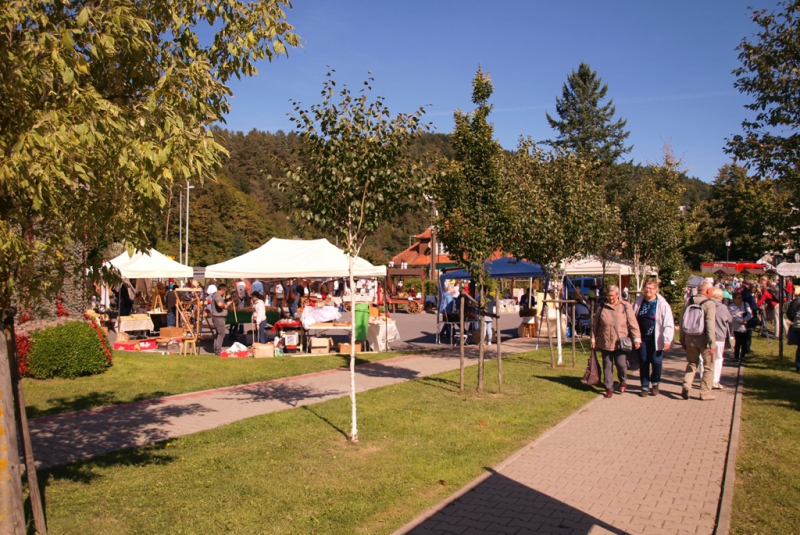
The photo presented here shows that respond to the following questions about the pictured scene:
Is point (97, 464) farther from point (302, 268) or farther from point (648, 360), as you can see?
point (302, 268)

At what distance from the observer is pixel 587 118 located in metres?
52.5

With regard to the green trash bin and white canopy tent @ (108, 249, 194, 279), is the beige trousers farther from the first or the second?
white canopy tent @ (108, 249, 194, 279)

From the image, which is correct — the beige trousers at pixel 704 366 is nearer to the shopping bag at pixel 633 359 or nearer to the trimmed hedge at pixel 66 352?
the shopping bag at pixel 633 359

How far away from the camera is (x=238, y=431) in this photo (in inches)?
303

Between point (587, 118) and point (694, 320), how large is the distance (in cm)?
4557

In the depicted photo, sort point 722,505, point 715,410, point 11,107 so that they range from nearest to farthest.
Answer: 1. point 11,107
2. point 722,505
3. point 715,410

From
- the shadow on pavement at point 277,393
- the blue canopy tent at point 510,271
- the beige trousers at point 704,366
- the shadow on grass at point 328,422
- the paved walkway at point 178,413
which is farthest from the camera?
the blue canopy tent at point 510,271

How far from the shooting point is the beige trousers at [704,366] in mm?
10312

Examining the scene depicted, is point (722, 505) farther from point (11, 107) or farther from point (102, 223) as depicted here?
point (11, 107)

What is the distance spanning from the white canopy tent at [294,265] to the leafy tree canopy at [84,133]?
36.9 ft

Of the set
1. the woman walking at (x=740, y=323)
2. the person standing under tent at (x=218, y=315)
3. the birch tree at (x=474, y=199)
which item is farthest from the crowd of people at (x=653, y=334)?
the person standing under tent at (x=218, y=315)

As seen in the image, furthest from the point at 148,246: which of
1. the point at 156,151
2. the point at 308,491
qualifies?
the point at 308,491

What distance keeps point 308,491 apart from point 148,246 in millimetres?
2539

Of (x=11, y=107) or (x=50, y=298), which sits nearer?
(x=11, y=107)
